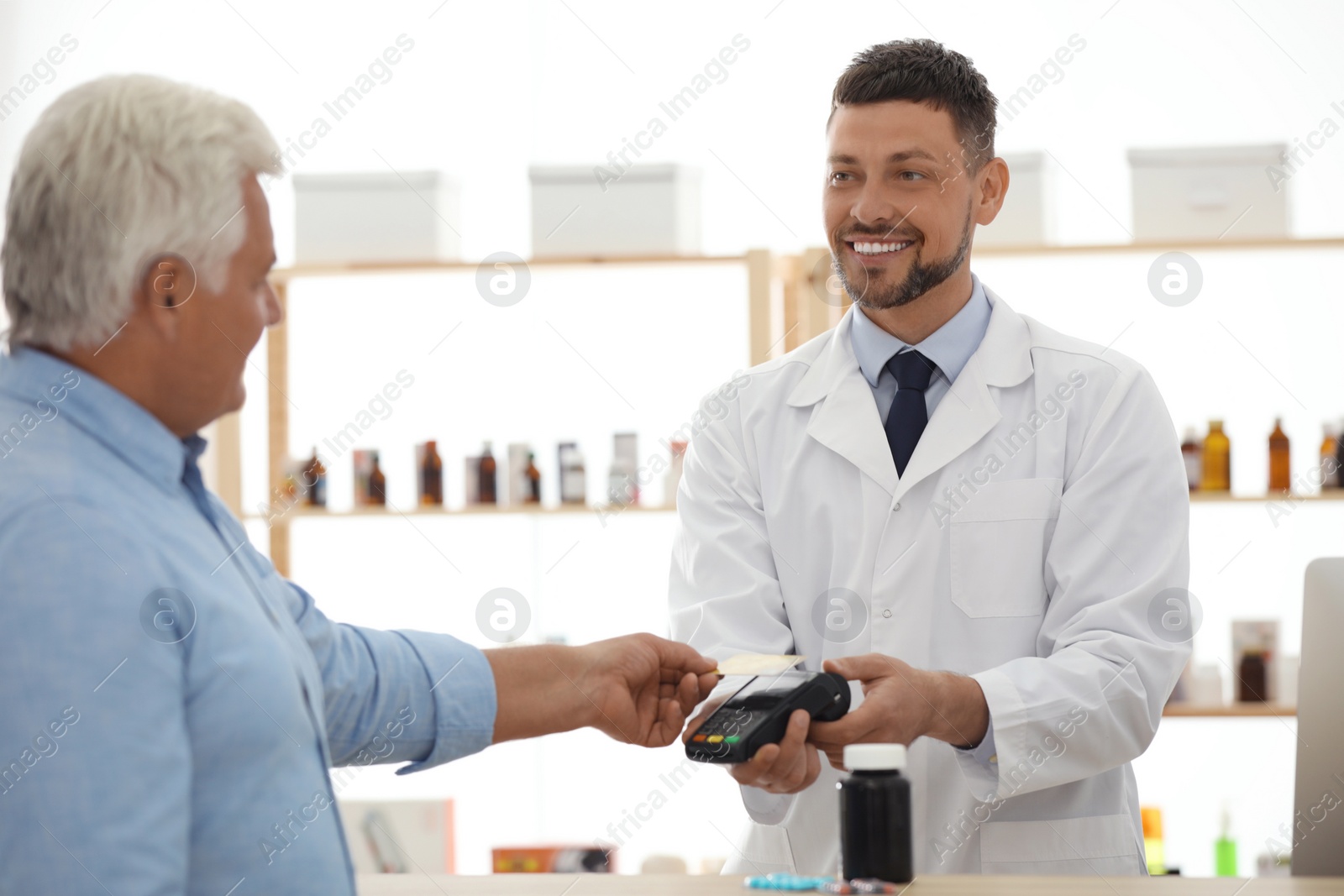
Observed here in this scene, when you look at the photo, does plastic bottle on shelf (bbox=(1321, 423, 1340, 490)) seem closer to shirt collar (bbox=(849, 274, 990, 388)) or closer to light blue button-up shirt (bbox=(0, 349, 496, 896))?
shirt collar (bbox=(849, 274, 990, 388))

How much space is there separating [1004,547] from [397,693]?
2.83ft

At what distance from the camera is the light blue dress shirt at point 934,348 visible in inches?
70.9

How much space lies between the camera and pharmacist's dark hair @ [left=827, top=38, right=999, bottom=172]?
5.78ft

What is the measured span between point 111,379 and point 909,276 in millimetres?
1190

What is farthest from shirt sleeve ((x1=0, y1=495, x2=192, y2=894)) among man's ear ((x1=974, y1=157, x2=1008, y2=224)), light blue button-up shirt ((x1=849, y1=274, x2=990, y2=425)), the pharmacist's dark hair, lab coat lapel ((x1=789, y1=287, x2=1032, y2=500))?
man's ear ((x1=974, y1=157, x2=1008, y2=224))

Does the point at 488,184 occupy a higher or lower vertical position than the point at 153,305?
higher

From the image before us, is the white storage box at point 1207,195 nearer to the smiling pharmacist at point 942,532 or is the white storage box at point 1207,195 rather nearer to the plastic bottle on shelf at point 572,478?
the smiling pharmacist at point 942,532

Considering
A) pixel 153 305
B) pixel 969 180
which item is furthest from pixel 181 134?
pixel 969 180

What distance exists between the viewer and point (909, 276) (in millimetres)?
1773

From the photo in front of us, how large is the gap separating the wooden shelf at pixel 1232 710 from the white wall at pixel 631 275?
0.43m

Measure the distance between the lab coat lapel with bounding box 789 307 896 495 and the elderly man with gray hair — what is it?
0.92 metres

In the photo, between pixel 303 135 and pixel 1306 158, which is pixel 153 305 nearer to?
A: pixel 303 135

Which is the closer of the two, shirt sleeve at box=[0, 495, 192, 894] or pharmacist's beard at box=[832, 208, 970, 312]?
shirt sleeve at box=[0, 495, 192, 894]

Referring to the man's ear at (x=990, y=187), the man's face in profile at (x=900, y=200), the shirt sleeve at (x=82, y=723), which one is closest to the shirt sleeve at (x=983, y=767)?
the man's face in profile at (x=900, y=200)
